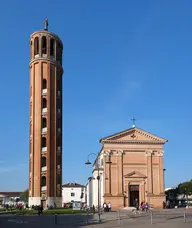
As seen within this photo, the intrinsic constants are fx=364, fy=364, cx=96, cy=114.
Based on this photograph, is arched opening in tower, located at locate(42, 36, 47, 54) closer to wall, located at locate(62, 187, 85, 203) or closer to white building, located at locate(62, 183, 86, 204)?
white building, located at locate(62, 183, 86, 204)

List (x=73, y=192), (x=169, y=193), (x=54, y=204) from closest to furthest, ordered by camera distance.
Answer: (x=54, y=204), (x=169, y=193), (x=73, y=192)

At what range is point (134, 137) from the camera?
58.9m

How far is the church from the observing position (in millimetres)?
57094

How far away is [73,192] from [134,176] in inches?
3300

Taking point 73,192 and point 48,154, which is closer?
point 48,154

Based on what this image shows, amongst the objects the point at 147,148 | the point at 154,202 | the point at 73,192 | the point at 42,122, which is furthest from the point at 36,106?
the point at 73,192

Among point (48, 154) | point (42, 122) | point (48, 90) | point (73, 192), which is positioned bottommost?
point (73, 192)

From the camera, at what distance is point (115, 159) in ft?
190

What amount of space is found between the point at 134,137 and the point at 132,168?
4.97 metres

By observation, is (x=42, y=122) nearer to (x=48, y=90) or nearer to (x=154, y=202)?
(x=48, y=90)

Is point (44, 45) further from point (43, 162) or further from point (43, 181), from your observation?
point (43, 181)

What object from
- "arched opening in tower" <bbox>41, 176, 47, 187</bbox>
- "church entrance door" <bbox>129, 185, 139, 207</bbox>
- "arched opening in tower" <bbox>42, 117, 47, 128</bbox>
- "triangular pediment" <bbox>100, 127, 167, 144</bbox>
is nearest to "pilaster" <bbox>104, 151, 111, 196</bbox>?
"triangular pediment" <bbox>100, 127, 167, 144</bbox>

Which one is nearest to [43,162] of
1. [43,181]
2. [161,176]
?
[43,181]

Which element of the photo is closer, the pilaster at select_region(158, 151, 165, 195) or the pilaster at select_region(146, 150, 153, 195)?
the pilaster at select_region(146, 150, 153, 195)
